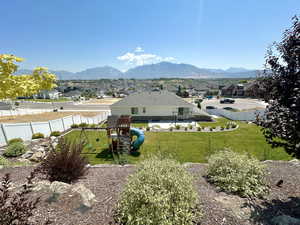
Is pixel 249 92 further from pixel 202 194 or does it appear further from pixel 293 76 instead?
pixel 202 194

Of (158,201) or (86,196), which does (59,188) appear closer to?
(86,196)

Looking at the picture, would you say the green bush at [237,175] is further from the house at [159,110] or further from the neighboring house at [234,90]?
the neighboring house at [234,90]

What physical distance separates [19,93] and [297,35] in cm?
1840

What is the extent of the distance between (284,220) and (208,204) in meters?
1.56

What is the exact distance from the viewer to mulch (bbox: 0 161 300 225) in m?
3.21

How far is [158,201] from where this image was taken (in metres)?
3.03

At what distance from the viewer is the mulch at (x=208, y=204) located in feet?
10.5

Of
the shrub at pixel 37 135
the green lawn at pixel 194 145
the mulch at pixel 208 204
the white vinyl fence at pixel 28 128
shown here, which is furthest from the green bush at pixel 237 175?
the white vinyl fence at pixel 28 128

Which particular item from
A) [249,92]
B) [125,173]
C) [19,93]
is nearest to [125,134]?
[125,173]

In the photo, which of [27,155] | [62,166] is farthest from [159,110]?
[62,166]

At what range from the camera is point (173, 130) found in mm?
17641

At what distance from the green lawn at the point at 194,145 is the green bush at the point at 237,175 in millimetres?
3408

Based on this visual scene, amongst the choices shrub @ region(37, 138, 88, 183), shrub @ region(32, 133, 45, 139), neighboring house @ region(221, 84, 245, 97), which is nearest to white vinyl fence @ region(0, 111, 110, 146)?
shrub @ region(32, 133, 45, 139)

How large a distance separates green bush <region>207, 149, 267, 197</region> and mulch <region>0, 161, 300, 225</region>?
0.23 meters
